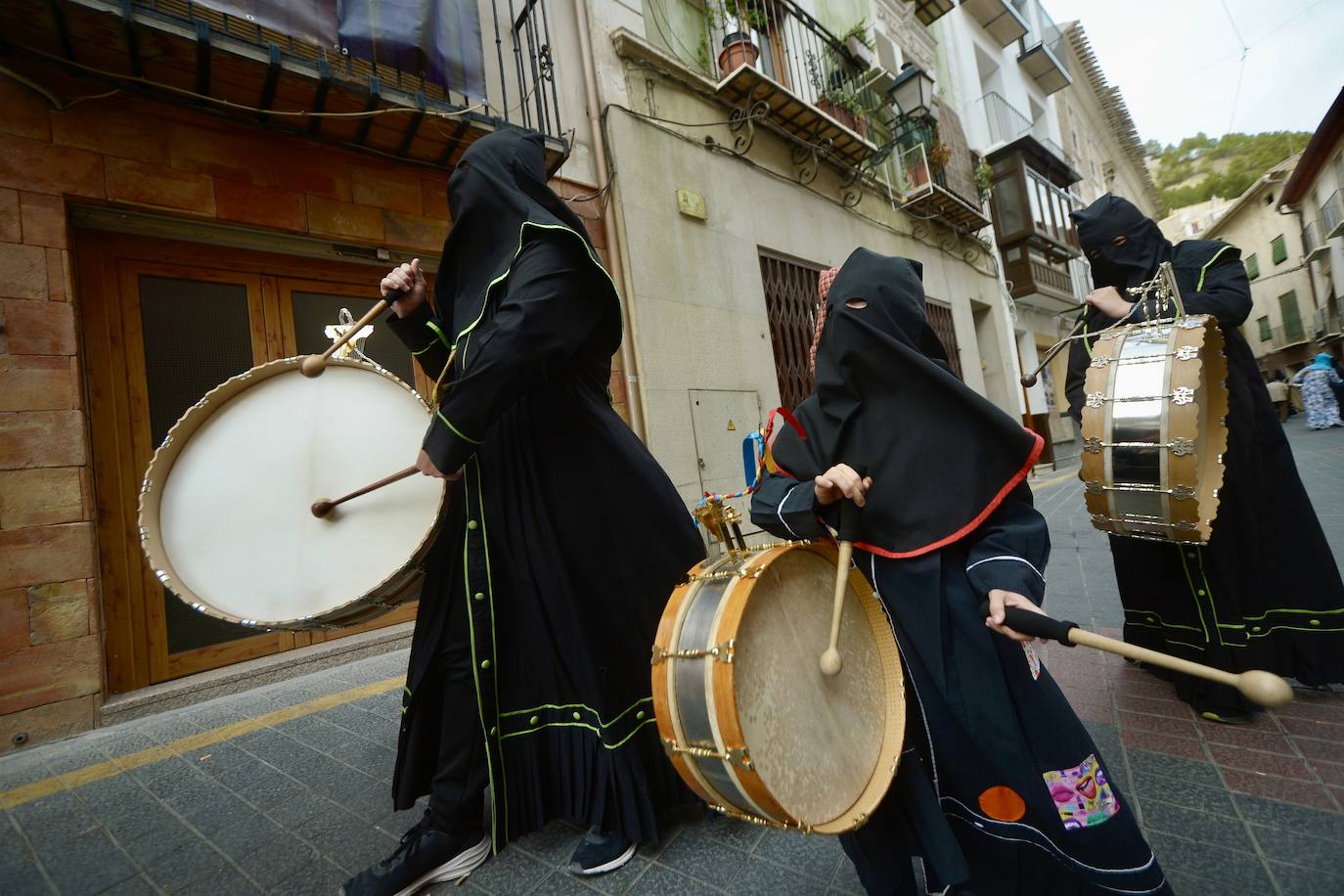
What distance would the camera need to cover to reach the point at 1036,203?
1383cm

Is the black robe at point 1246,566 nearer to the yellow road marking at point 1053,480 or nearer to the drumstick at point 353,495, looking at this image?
the drumstick at point 353,495

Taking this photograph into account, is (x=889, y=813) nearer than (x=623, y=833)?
Yes

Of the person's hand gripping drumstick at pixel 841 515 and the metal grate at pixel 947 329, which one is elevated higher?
the metal grate at pixel 947 329

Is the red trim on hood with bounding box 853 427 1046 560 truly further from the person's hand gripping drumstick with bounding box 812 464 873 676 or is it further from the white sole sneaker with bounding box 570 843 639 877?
the white sole sneaker with bounding box 570 843 639 877

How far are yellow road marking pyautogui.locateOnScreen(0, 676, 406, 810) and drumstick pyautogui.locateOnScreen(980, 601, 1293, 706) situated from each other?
3.21 metres

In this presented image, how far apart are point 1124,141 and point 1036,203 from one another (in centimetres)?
2018

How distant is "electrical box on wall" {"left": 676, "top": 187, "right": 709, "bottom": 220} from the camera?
6.65 meters

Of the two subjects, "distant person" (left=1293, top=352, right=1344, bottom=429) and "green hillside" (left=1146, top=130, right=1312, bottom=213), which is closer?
"distant person" (left=1293, top=352, right=1344, bottom=429)

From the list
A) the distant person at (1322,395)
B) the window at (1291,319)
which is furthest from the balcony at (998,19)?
the window at (1291,319)

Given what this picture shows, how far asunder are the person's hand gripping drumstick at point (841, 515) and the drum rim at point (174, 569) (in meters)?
1.05

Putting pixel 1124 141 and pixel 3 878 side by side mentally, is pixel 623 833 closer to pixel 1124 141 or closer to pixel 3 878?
pixel 3 878

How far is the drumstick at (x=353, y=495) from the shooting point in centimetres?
169

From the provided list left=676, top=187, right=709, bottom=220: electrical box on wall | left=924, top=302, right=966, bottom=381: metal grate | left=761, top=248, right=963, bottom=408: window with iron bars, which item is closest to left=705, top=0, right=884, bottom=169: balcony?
left=676, top=187, right=709, bottom=220: electrical box on wall

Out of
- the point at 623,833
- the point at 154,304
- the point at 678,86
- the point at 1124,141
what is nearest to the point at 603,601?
the point at 623,833
